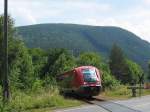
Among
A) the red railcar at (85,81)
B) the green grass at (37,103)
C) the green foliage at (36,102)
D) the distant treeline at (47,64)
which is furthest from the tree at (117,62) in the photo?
the green foliage at (36,102)

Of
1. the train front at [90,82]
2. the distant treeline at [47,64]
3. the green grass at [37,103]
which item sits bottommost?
the green grass at [37,103]

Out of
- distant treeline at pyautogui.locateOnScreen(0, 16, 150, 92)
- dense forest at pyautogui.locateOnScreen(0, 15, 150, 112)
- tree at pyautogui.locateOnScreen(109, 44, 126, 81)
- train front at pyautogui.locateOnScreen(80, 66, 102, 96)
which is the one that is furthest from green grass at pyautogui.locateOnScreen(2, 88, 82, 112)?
tree at pyautogui.locateOnScreen(109, 44, 126, 81)

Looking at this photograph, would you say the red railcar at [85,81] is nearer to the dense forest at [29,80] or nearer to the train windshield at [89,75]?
the train windshield at [89,75]

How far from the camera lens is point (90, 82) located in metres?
37.4

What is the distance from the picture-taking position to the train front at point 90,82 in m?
36.9

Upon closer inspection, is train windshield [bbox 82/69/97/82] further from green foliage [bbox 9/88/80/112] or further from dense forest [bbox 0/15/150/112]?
green foliage [bbox 9/88/80/112]

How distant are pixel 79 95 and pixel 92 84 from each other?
1.68 m

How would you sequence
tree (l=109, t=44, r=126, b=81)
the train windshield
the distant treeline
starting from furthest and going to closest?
tree (l=109, t=44, r=126, b=81)
the distant treeline
the train windshield

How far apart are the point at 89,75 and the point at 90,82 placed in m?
0.53

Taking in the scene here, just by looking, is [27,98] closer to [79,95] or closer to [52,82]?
[79,95]

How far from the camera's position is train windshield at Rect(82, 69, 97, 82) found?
123 ft

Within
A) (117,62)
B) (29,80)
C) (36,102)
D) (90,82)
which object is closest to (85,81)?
(90,82)

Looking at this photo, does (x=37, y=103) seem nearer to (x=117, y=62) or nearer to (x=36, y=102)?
(x=36, y=102)

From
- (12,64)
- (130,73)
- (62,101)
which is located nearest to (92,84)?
(62,101)
